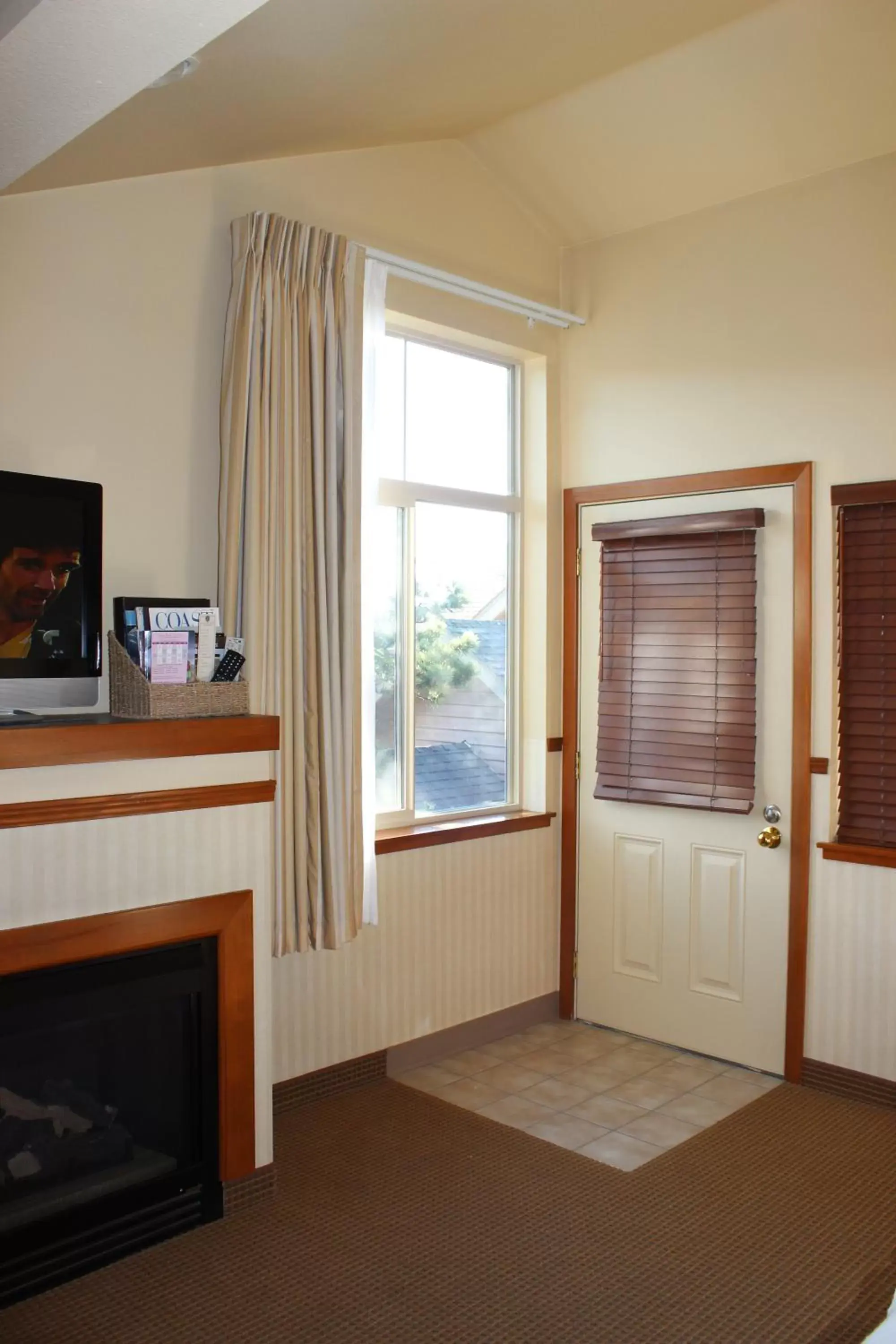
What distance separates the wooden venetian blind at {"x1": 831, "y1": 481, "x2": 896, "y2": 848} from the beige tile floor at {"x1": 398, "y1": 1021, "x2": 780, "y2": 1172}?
936 millimetres

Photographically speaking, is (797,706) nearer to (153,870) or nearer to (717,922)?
(717,922)

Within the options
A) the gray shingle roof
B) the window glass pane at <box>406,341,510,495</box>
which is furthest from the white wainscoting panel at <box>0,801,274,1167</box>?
the window glass pane at <box>406,341,510,495</box>

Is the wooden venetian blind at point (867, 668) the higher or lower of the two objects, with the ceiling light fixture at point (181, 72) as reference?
lower

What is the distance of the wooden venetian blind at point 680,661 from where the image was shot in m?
3.72

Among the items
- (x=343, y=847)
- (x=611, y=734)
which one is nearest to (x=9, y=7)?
(x=343, y=847)

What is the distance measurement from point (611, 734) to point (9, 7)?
301cm

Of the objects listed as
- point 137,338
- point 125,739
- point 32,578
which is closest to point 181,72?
point 137,338

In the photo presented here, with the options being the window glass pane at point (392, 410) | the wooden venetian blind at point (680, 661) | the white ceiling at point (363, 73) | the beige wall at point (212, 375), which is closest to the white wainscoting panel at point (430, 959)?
the beige wall at point (212, 375)

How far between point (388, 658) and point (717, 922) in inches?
57.0

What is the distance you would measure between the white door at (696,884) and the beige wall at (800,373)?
0.13 metres

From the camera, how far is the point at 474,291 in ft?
12.3

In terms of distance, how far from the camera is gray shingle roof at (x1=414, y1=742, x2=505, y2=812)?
12.9 feet

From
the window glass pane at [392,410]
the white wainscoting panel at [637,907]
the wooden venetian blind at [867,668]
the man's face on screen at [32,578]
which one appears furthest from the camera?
the white wainscoting panel at [637,907]

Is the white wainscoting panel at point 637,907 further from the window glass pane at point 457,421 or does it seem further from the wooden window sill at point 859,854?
the window glass pane at point 457,421
